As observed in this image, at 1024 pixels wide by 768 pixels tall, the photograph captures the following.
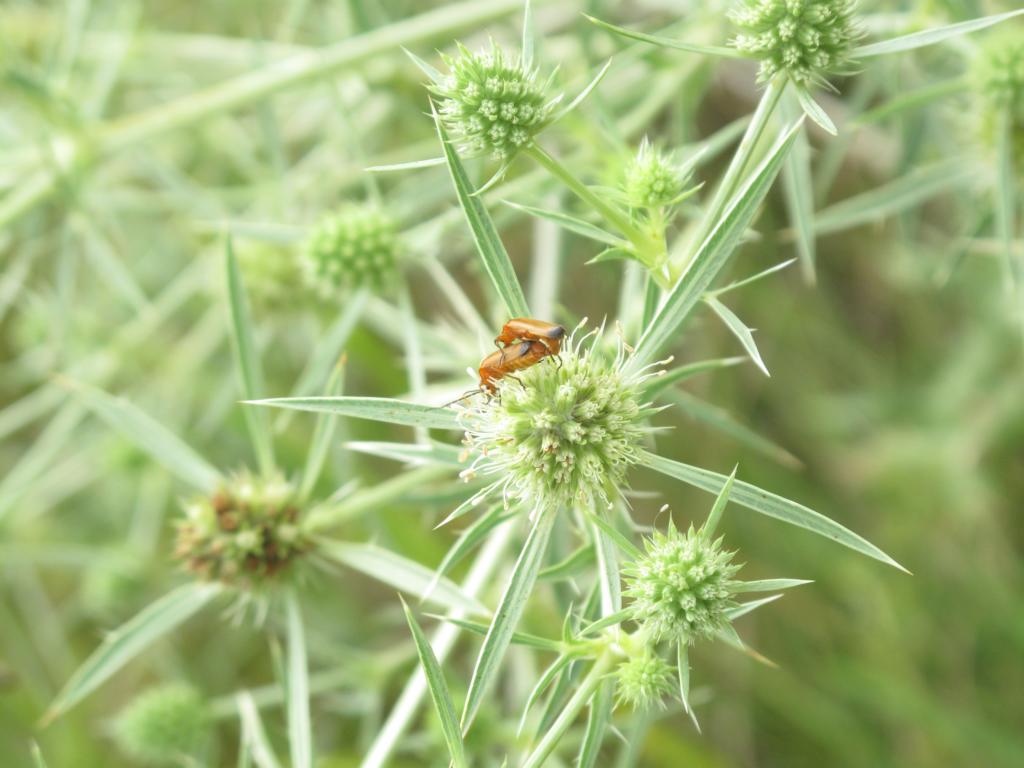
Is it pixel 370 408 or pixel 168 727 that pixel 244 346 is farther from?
pixel 168 727

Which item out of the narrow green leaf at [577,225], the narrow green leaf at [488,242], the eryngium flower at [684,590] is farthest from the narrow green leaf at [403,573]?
the narrow green leaf at [577,225]

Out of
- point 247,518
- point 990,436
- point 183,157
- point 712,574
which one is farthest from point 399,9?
point 712,574

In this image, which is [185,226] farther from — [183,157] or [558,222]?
[558,222]

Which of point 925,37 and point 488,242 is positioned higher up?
point 925,37

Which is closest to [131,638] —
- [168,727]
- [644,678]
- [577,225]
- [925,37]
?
[168,727]

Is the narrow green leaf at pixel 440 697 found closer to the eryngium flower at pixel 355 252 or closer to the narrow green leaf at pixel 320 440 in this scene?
the narrow green leaf at pixel 320 440

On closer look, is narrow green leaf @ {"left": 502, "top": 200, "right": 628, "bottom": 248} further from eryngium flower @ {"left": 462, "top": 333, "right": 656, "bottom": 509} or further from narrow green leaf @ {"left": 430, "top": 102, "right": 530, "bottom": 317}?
eryngium flower @ {"left": 462, "top": 333, "right": 656, "bottom": 509}
